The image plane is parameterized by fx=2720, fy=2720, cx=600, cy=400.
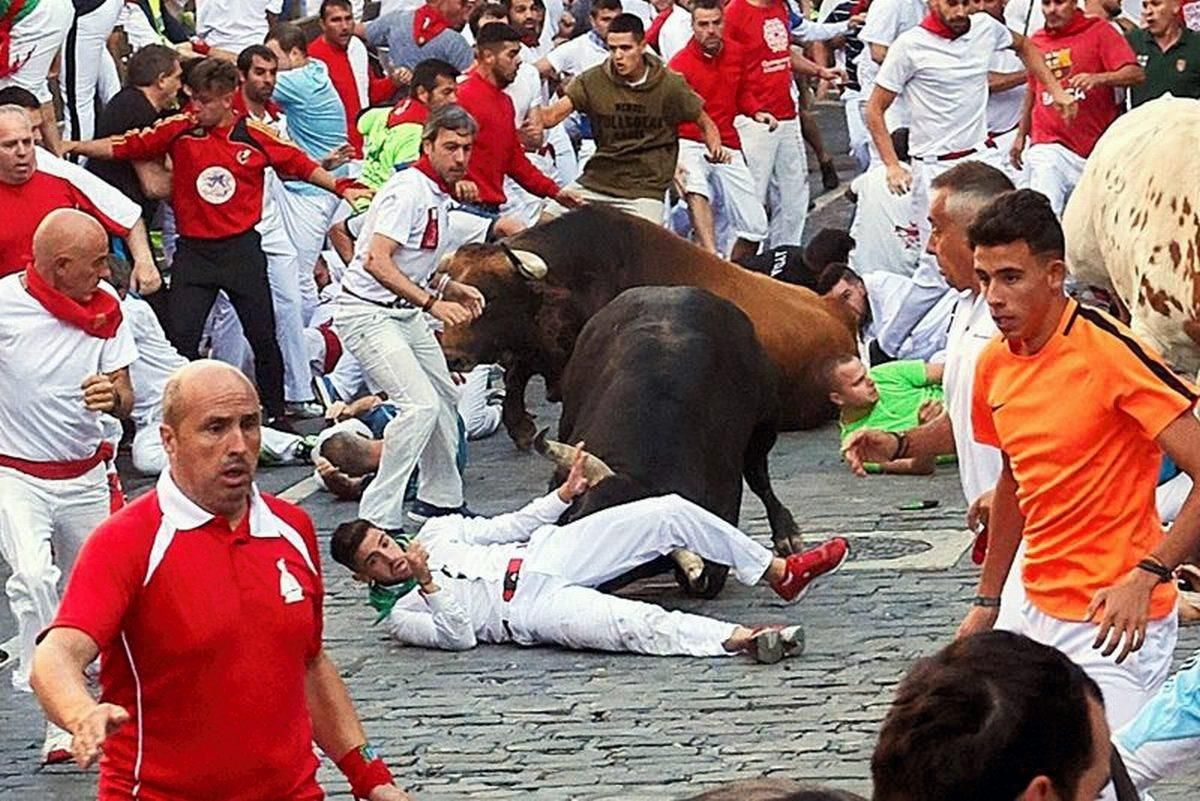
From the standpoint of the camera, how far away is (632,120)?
1703cm

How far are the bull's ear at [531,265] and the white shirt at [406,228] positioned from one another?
60.5 inches

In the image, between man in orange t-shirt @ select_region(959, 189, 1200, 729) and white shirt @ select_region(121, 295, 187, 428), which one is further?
white shirt @ select_region(121, 295, 187, 428)

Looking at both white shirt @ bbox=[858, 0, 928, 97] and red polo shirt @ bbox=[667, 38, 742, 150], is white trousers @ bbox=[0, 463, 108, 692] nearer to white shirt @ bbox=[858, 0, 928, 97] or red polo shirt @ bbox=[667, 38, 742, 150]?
red polo shirt @ bbox=[667, 38, 742, 150]

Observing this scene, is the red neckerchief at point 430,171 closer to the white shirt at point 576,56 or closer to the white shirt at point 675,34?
the white shirt at point 675,34

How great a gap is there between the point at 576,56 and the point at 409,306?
7.90 m

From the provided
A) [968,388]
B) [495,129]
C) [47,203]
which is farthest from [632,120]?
[968,388]

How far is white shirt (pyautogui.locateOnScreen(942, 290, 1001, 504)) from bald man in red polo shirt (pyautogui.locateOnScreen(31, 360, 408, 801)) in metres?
1.92

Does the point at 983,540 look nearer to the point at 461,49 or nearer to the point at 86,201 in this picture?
the point at 86,201

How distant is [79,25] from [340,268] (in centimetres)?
232

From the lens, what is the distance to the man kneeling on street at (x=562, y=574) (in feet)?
34.3

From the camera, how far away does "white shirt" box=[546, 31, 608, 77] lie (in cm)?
2050

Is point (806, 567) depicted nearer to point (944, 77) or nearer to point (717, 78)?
point (944, 77)

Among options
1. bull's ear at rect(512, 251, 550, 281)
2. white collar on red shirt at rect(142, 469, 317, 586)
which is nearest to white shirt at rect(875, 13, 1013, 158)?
bull's ear at rect(512, 251, 550, 281)

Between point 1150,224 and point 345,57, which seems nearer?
point 1150,224
